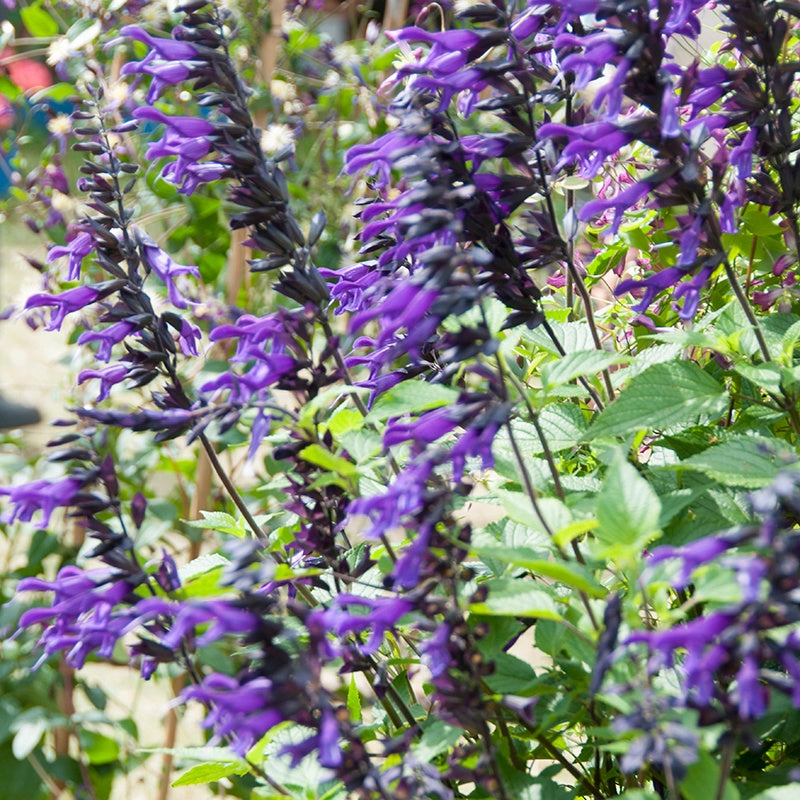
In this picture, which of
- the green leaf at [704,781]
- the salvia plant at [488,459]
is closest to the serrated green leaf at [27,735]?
the salvia plant at [488,459]

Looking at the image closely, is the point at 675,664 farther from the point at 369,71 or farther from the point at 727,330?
the point at 369,71

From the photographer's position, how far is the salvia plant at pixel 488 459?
1.94ft

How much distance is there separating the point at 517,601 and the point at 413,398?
162mm

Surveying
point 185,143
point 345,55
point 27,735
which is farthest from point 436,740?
point 345,55

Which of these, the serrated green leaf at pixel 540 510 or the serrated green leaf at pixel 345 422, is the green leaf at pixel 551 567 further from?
the serrated green leaf at pixel 345 422

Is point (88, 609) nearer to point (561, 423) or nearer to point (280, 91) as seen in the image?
point (561, 423)

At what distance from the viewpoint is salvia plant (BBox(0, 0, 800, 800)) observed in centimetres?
59

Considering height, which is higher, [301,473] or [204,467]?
[301,473]

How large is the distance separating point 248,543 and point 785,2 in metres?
0.67

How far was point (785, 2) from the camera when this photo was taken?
0.86 m

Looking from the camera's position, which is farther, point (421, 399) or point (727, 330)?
point (727, 330)

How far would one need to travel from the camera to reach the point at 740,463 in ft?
2.31

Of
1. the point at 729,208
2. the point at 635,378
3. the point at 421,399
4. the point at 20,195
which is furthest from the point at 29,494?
the point at 20,195

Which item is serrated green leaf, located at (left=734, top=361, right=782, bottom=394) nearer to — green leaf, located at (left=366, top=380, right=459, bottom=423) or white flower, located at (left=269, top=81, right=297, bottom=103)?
green leaf, located at (left=366, top=380, right=459, bottom=423)
